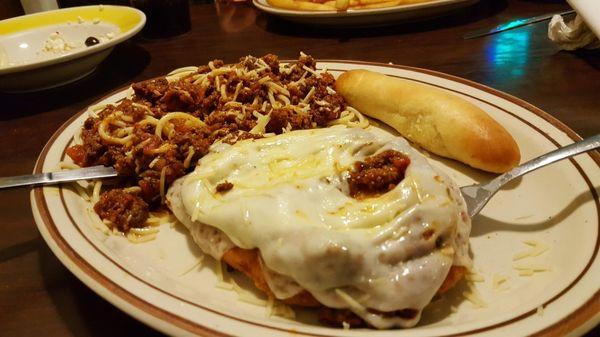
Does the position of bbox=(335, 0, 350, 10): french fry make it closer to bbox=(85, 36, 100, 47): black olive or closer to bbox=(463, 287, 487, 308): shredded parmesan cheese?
bbox=(85, 36, 100, 47): black olive

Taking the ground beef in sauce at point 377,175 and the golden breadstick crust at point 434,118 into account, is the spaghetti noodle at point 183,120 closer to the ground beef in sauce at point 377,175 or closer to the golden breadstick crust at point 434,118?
the golden breadstick crust at point 434,118

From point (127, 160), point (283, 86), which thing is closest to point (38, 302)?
point (127, 160)

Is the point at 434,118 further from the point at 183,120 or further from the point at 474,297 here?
the point at 183,120

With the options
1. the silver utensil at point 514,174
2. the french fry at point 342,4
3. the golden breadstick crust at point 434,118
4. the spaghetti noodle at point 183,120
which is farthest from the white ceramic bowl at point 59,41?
the silver utensil at point 514,174

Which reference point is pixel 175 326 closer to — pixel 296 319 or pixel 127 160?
pixel 296 319

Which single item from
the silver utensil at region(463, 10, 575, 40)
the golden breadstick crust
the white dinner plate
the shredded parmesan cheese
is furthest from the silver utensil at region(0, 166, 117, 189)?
the silver utensil at region(463, 10, 575, 40)

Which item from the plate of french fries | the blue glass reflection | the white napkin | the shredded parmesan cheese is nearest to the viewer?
the shredded parmesan cheese
